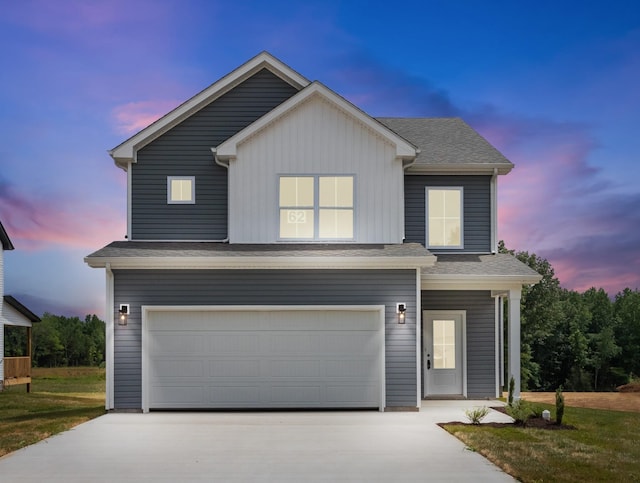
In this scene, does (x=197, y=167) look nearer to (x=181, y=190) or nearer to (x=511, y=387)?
(x=181, y=190)

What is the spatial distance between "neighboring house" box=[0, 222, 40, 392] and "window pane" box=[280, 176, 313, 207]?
15152 millimetres

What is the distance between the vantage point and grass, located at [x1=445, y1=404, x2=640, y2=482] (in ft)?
30.7

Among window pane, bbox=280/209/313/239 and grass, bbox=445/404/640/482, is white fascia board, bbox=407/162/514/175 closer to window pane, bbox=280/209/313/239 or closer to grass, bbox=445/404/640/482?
window pane, bbox=280/209/313/239

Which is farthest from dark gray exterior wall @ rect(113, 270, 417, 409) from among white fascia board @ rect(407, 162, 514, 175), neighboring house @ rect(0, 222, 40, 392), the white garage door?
neighboring house @ rect(0, 222, 40, 392)

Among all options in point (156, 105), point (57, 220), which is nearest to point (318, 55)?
point (156, 105)

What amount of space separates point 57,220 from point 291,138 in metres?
→ 11.3

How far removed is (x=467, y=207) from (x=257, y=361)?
6.80 metres

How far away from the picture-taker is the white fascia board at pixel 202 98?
17.0 meters

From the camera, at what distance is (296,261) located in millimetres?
15336

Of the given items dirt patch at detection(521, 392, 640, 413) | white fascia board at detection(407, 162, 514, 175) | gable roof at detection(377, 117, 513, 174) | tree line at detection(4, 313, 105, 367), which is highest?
gable roof at detection(377, 117, 513, 174)

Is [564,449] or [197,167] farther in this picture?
[197,167]

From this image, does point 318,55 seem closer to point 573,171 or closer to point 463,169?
point 463,169

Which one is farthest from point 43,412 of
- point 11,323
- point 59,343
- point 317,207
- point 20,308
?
point 59,343

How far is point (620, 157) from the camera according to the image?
84.0ft
